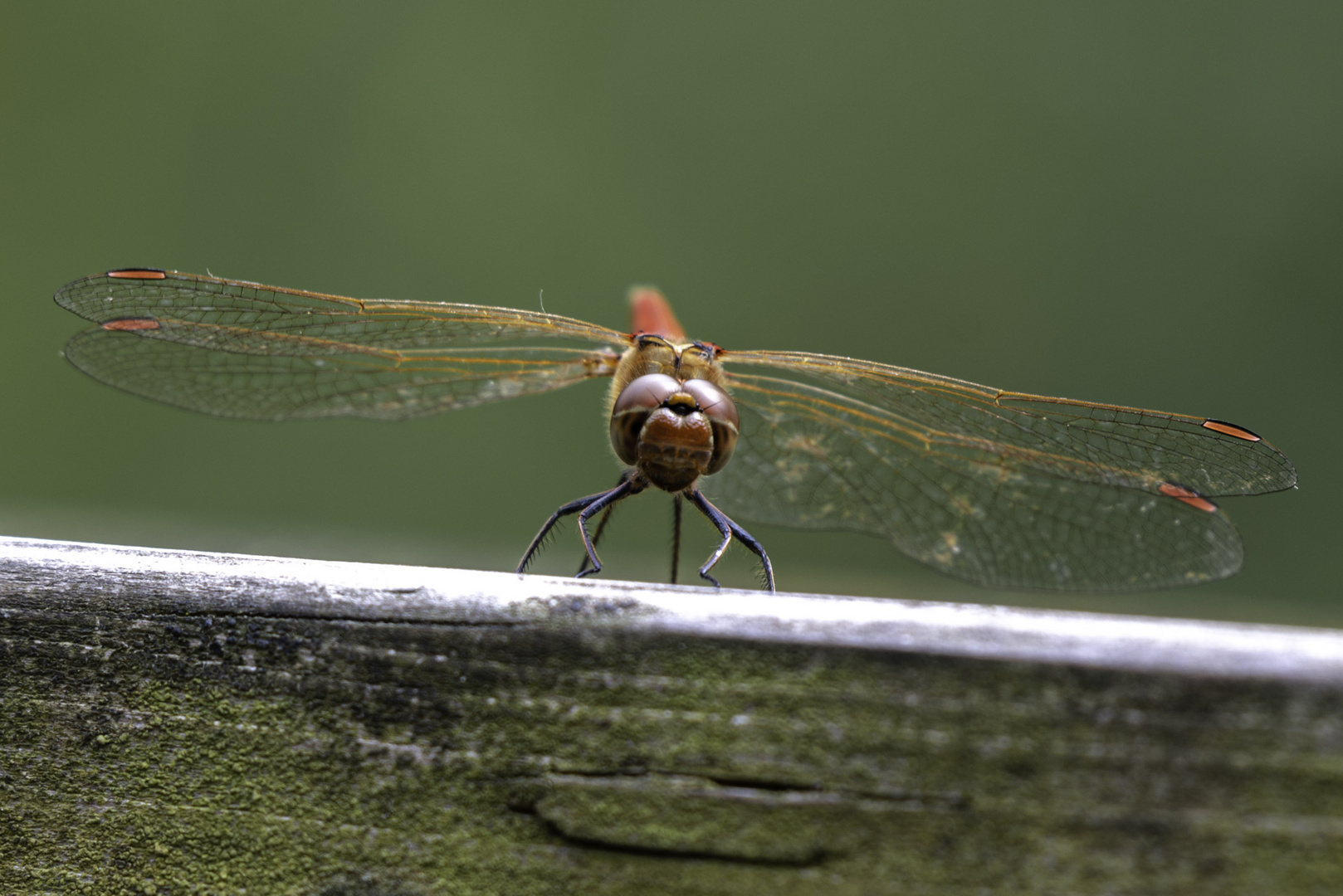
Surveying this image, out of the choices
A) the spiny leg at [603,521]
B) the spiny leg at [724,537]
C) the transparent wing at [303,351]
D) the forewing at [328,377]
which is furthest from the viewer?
the forewing at [328,377]

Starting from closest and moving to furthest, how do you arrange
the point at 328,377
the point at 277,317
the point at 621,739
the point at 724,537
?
the point at 621,739 < the point at 724,537 < the point at 277,317 < the point at 328,377

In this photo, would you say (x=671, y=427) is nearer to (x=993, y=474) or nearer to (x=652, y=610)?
(x=993, y=474)

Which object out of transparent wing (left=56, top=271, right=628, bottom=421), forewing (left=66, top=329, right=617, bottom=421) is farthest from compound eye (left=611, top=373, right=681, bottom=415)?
forewing (left=66, top=329, right=617, bottom=421)

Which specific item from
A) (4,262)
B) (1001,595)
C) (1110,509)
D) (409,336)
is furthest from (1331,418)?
(4,262)

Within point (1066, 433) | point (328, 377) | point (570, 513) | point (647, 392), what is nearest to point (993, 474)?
point (1066, 433)

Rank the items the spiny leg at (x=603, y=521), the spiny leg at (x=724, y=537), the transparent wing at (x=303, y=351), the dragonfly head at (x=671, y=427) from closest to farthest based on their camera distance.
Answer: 1. the spiny leg at (x=724, y=537)
2. the dragonfly head at (x=671, y=427)
3. the spiny leg at (x=603, y=521)
4. the transparent wing at (x=303, y=351)

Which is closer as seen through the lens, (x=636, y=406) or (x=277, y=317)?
(x=636, y=406)

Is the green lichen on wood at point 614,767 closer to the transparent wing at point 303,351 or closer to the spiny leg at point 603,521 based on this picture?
the spiny leg at point 603,521

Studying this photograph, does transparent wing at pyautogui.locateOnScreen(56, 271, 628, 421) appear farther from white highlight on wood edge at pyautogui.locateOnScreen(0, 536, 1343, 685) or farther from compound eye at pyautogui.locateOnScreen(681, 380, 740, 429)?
white highlight on wood edge at pyautogui.locateOnScreen(0, 536, 1343, 685)

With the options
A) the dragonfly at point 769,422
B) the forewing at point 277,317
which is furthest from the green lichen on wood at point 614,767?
the forewing at point 277,317
